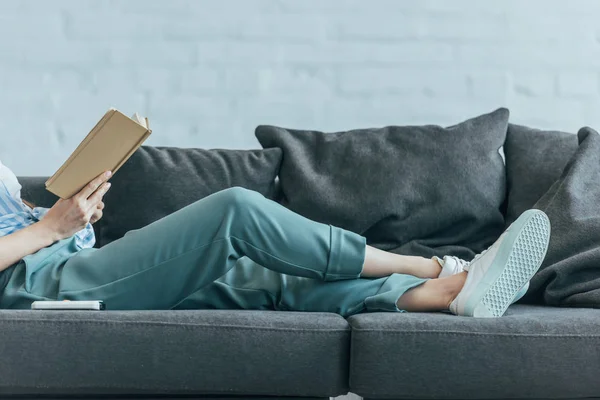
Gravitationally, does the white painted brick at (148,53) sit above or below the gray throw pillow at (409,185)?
above

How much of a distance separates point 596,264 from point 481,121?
1.89 feet

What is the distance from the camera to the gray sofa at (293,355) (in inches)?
60.9

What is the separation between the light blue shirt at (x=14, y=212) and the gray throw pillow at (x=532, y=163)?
119cm

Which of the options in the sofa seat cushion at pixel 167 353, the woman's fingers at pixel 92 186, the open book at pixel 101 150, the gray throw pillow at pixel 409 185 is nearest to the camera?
the sofa seat cushion at pixel 167 353

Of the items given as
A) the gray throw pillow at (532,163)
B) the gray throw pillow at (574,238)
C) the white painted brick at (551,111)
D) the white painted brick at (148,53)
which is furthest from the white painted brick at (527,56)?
the white painted brick at (148,53)

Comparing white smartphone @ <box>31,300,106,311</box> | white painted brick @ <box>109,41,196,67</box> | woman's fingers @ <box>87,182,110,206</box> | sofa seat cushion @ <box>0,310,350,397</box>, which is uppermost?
white painted brick @ <box>109,41,196,67</box>

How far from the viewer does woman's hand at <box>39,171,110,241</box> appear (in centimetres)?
182

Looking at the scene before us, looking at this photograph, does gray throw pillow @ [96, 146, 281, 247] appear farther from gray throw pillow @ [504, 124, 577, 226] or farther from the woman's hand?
gray throw pillow @ [504, 124, 577, 226]

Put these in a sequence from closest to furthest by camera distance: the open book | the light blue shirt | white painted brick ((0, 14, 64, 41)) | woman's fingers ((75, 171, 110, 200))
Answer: the open book
woman's fingers ((75, 171, 110, 200))
the light blue shirt
white painted brick ((0, 14, 64, 41))

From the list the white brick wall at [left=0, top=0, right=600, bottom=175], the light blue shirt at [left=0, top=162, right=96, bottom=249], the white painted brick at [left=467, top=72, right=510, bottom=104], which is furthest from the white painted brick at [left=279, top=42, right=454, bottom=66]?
the light blue shirt at [left=0, top=162, right=96, bottom=249]

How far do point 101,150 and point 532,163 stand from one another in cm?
124

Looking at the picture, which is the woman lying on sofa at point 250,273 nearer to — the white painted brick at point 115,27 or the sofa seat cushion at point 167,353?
the sofa seat cushion at point 167,353

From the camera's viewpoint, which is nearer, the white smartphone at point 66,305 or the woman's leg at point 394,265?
the white smartphone at point 66,305

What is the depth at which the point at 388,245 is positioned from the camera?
2254 mm
